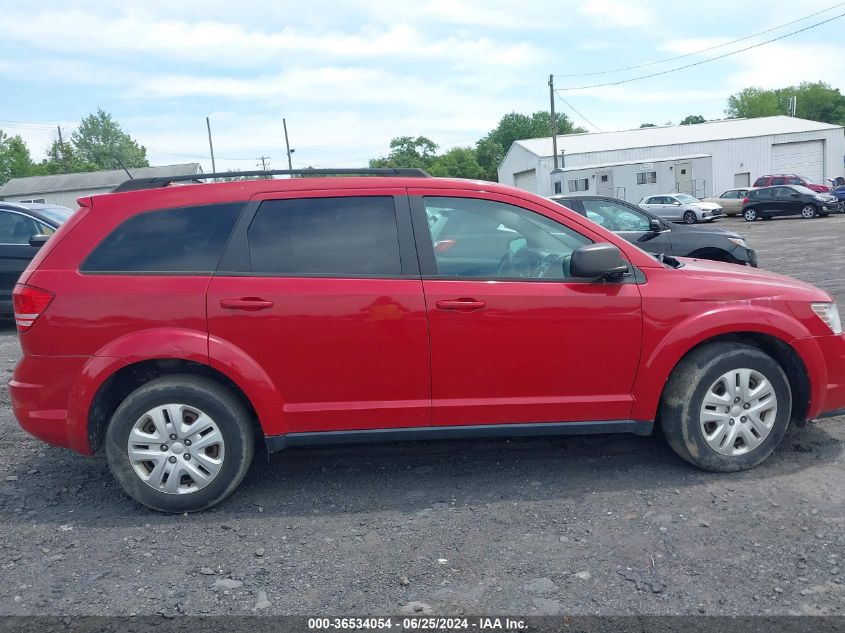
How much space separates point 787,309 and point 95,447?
13.4 feet

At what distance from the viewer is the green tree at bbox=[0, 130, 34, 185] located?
83188mm

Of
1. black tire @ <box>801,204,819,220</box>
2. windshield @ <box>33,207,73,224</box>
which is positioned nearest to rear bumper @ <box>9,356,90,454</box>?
windshield @ <box>33,207,73,224</box>

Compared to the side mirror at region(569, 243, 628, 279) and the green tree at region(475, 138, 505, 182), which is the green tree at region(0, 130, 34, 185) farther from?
the side mirror at region(569, 243, 628, 279)

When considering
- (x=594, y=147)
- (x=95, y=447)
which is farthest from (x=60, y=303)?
(x=594, y=147)

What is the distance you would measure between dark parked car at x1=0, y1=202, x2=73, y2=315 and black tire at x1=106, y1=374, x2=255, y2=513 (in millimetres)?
6419

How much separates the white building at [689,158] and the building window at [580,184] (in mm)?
60

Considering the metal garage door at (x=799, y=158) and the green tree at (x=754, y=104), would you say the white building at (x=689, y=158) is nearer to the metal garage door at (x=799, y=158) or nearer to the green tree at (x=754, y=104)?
the metal garage door at (x=799, y=158)

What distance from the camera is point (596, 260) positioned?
3969 millimetres

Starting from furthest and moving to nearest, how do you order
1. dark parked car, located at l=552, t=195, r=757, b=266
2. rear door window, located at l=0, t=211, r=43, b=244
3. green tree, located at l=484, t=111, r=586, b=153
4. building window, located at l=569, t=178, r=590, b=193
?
green tree, located at l=484, t=111, r=586, b=153 < building window, located at l=569, t=178, r=590, b=193 < rear door window, located at l=0, t=211, r=43, b=244 < dark parked car, located at l=552, t=195, r=757, b=266

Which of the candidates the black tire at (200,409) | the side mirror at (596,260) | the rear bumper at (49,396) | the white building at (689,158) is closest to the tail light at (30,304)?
the rear bumper at (49,396)

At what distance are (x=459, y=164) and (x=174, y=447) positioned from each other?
90.8 m

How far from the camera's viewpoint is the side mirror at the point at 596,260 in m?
3.97

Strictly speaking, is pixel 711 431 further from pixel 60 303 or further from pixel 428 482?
pixel 60 303

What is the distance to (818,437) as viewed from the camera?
190 inches
